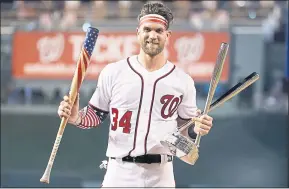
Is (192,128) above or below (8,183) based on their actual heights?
above

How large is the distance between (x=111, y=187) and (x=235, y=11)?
1601 millimetres

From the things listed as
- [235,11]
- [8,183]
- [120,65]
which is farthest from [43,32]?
[120,65]

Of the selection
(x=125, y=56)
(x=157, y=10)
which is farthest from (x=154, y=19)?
(x=125, y=56)

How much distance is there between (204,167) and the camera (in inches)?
105

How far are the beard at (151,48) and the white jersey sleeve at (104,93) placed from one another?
13cm

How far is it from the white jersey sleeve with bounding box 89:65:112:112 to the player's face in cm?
14

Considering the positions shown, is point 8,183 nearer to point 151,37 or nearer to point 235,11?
point 235,11

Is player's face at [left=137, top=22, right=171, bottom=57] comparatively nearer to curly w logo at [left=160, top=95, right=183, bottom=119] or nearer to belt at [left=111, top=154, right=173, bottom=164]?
curly w logo at [left=160, top=95, right=183, bottom=119]

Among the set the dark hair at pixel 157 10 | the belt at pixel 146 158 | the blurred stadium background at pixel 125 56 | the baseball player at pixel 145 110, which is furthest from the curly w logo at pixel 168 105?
the blurred stadium background at pixel 125 56

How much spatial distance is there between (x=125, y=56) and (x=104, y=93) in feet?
4.19

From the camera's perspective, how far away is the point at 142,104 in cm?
132

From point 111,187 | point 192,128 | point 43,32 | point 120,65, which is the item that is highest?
point 43,32

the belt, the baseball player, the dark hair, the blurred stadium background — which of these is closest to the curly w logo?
the baseball player

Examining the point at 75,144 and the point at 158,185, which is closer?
the point at 158,185
